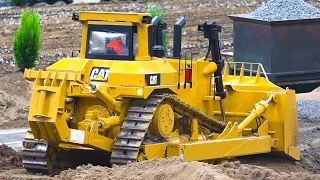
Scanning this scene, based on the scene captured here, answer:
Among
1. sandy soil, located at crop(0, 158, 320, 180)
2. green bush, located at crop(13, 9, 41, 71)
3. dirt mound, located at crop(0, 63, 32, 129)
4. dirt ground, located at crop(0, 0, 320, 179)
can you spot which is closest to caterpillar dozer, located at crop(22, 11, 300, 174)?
dirt ground, located at crop(0, 0, 320, 179)

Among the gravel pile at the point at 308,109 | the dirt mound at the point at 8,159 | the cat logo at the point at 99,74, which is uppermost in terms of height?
the cat logo at the point at 99,74

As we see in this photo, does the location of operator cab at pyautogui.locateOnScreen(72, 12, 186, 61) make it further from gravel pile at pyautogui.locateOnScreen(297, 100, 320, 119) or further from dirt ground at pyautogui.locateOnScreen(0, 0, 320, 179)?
gravel pile at pyautogui.locateOnScreen(297, 100, 320, 119)

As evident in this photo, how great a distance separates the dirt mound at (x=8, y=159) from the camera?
1444 cm

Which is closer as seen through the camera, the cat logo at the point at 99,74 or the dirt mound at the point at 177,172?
the dirt mound at the point at 177,172

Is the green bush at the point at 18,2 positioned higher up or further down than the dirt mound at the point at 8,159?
higher up

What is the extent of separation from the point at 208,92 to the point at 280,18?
7.22 metres

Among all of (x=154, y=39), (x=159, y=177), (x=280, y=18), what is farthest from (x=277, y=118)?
(x=280, y=18)

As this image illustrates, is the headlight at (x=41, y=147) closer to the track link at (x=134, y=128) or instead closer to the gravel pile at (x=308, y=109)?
the track link at (x=134, y=128)

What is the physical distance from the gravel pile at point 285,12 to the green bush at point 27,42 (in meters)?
5.17

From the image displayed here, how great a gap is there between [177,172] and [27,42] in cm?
A: 1342

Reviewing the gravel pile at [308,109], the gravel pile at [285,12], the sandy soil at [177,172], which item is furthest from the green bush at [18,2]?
the sandy soil at [177,172]

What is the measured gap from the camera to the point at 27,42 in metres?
23.6

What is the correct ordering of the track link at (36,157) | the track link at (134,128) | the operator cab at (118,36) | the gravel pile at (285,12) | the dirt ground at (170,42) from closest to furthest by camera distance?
1. the dirt ground at (170,42)
2. the track link at (134,128)
3. the track link at (36,157)
4. the operator cab at (118,36)
5. the gravel pile at (285,12)

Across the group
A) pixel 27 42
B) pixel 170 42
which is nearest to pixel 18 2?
pixel 170 42
